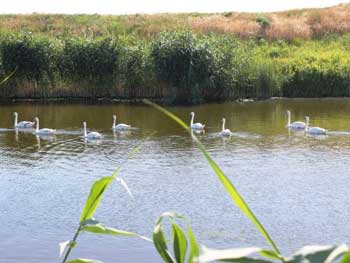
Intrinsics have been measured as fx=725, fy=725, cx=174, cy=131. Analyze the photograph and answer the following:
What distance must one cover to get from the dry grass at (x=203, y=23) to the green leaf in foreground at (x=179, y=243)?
49587mm

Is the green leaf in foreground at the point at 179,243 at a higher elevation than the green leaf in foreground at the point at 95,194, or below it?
below

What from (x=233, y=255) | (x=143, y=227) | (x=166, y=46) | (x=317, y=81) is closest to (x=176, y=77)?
(x=166, y=46)

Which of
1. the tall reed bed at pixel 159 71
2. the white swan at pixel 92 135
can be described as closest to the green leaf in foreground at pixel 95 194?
the white swan at pixel 92 135

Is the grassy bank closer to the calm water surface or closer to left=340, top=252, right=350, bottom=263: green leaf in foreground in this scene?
the calm water surface

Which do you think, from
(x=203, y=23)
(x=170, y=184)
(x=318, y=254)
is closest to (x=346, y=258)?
(x=318, y=254)

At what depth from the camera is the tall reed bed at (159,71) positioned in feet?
124

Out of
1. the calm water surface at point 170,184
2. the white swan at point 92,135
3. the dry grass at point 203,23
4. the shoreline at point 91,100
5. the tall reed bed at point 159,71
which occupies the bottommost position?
the calm water surface at point 170,184

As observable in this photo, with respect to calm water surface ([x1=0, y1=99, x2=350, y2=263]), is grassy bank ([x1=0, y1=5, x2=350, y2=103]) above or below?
above

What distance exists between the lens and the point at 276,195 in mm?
16203

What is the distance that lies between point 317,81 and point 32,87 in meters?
15.7

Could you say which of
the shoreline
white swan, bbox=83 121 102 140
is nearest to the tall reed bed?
the shoreline

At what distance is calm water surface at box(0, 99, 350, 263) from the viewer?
12836 millimetres

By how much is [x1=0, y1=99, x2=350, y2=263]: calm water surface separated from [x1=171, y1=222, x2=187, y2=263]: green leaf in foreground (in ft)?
15.8

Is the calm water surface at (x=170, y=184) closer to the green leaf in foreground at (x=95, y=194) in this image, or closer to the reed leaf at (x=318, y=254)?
the green leaf in foreground at (x=95, y=194)
